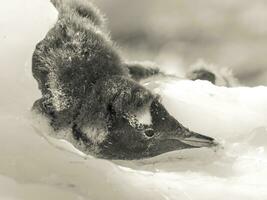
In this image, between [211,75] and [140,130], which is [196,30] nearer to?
[211,75]

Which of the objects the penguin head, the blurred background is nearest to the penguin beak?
the penguin head

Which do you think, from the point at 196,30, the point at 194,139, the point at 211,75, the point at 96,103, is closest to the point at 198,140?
the point at 194,139

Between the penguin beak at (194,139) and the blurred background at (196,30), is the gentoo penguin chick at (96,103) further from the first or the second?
the blurred background at (196,30)

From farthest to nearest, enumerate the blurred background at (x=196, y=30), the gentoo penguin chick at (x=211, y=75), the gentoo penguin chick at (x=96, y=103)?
the blurred background at (x=196, y=30) → the gentoo penguin chick at (x=211, y=75) → the gentoo penguin chick at (x=96, y=103)

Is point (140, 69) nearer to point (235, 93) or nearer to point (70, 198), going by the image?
point (235, 93)

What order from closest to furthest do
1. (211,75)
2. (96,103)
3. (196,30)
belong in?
(96,103) → (211,75) → (196,30)

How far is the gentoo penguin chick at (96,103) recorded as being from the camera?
0.84m

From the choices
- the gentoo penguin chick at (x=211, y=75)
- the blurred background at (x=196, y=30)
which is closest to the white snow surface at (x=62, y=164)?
the gentoo penguin chick at (x=211, y=75)

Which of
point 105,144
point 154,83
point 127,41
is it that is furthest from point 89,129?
point 127,41

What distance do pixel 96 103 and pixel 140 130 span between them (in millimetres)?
57

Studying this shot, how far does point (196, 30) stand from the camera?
5.20 feet

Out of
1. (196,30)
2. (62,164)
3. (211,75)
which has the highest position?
(196,30)

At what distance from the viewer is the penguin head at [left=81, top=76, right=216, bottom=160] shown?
841 mm

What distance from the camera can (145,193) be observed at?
0.86m
